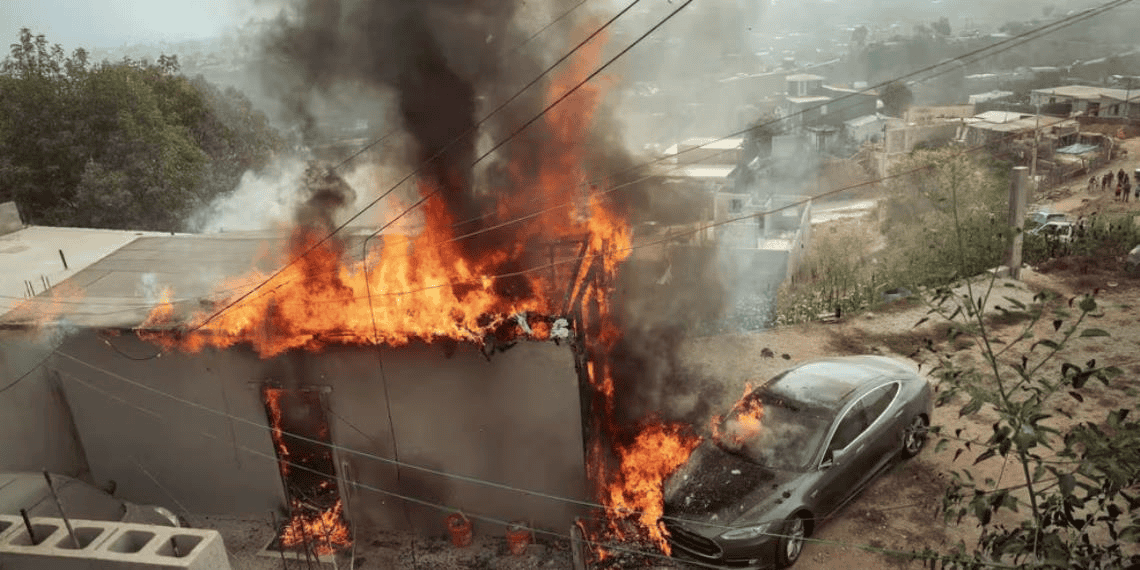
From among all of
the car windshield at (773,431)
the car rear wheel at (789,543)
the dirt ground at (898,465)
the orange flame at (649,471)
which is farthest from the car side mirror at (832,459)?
the orange flame at (649,471)

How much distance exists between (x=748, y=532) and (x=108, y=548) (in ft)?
18.7

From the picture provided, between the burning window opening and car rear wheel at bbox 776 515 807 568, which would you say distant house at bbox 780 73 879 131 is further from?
the burning window opening

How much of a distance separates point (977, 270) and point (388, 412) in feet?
49.4

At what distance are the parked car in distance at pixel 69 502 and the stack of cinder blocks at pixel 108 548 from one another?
3227mm

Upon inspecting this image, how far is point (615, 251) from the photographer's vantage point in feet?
34.1

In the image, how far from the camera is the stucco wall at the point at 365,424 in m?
8.41

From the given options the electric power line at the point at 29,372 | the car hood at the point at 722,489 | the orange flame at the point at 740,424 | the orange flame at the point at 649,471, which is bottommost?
the orange flame at the point at 649,471

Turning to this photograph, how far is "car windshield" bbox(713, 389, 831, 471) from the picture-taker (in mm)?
8188

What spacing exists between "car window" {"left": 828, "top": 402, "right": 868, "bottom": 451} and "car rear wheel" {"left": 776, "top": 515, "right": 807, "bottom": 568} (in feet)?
3.11

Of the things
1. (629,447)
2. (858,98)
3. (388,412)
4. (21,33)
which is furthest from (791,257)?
(858,98)

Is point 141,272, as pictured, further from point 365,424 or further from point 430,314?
point 430,314

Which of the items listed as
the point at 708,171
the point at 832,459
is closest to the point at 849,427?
the point at 832,459

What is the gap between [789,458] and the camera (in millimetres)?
8172

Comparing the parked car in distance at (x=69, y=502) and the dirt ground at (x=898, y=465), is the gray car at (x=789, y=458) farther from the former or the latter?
the parked car in distance at (x=69, y=502)
